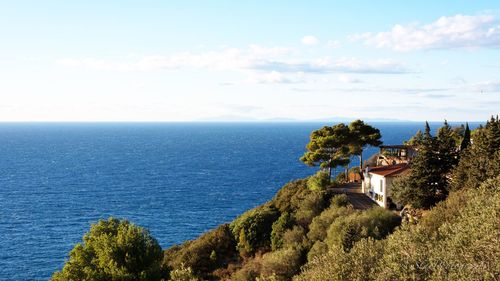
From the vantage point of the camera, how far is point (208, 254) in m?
46.7

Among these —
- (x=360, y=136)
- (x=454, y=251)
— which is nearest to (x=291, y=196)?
(x=360, y=136)

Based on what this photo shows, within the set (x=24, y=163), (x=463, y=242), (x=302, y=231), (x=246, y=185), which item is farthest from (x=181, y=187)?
(x=463, y=242)

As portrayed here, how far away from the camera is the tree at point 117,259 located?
33.1 metres

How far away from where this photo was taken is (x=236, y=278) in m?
36.9

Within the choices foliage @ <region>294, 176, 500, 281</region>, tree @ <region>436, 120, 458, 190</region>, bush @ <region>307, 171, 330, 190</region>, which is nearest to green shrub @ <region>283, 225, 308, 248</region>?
bush @ <region>307, 171, 330, 190</region>

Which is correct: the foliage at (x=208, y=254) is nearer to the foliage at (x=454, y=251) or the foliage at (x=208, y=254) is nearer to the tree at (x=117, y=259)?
the tree at (x=117, y=259)

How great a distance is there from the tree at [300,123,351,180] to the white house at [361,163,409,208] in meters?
6.08

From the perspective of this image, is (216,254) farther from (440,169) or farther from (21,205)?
(21,205)

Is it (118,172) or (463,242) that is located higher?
(463,242)

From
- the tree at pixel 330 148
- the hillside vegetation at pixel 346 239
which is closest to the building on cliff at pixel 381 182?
the hillside vegetation at pixel 346 239

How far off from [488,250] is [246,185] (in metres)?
95.3

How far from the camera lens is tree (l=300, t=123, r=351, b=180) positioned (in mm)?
58812

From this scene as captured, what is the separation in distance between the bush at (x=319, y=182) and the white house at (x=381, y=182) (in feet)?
15.6

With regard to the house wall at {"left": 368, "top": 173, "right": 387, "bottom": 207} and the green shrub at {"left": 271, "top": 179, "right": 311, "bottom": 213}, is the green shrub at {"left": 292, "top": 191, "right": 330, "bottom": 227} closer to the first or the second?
the green shrub at {"left": 271, "top": 179, "right": 311, "bottom": 213}
